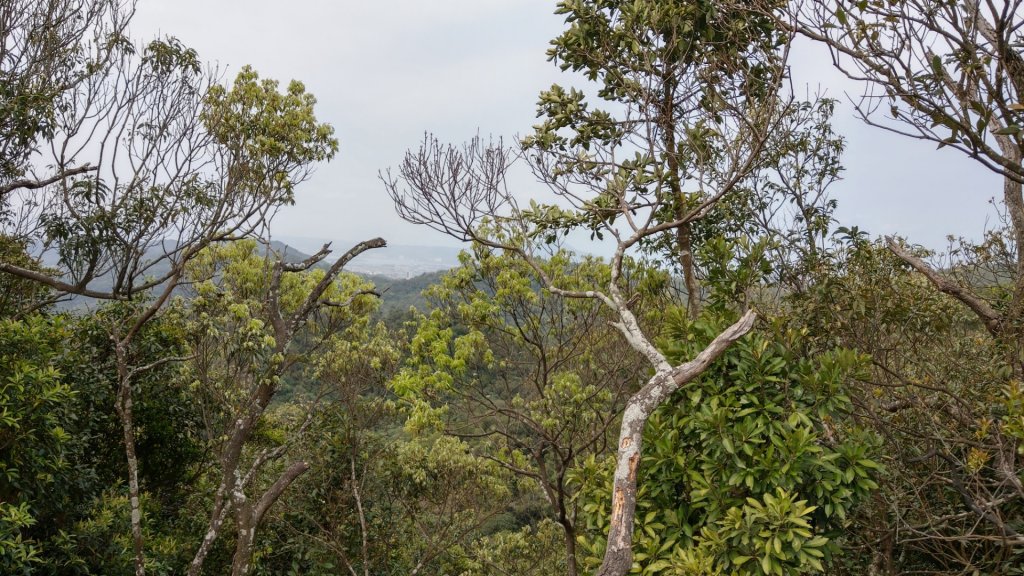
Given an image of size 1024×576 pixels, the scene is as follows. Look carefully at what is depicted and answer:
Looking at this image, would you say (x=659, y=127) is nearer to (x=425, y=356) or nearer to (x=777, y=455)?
(x=777, y=455)

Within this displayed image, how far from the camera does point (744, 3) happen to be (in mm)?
5547

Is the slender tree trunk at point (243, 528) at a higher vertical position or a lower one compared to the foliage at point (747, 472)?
lower

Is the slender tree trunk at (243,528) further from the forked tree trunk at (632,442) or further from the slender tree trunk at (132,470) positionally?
the forked tree trunk at (632,442)

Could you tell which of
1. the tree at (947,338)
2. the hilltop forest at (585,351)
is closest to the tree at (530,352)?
the hilltop forest at (585,351)

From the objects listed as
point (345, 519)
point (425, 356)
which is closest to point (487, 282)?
point (425, 356)

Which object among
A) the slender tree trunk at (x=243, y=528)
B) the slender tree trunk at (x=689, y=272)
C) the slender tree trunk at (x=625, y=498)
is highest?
the slender tree trunk at (x=689, y=272)

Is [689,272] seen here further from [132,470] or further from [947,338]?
[132,470]

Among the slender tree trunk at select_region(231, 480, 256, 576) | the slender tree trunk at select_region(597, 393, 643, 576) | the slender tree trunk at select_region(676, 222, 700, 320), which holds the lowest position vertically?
the slender tree trunk at select_region(231, 480, 256, 576)

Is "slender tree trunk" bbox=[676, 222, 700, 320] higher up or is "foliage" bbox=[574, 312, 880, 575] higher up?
"slender tree trunk" bbox=[676, 222, 700, 320]

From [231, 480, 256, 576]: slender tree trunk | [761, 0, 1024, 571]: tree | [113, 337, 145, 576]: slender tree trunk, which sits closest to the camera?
[761, 0, 1024, 571]: tree

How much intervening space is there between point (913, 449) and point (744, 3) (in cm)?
442

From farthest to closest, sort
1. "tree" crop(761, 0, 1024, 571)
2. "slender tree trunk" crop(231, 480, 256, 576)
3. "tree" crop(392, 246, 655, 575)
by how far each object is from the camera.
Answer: "tree" crop(392, 246, 655, 575) → "slender tree trunk" crop(231, 480, 256, 576) → "tree" crop(761, 0, 1024, 571)

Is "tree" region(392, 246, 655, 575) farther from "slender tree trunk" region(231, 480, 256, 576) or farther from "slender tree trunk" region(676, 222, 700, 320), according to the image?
"slender tree trunk" region(231, 480, 256, 576)

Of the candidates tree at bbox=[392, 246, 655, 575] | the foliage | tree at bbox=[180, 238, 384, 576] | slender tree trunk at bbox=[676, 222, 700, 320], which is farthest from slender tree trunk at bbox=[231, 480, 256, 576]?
slender tree trunk at bbox=[676, 222, 700, 320]
